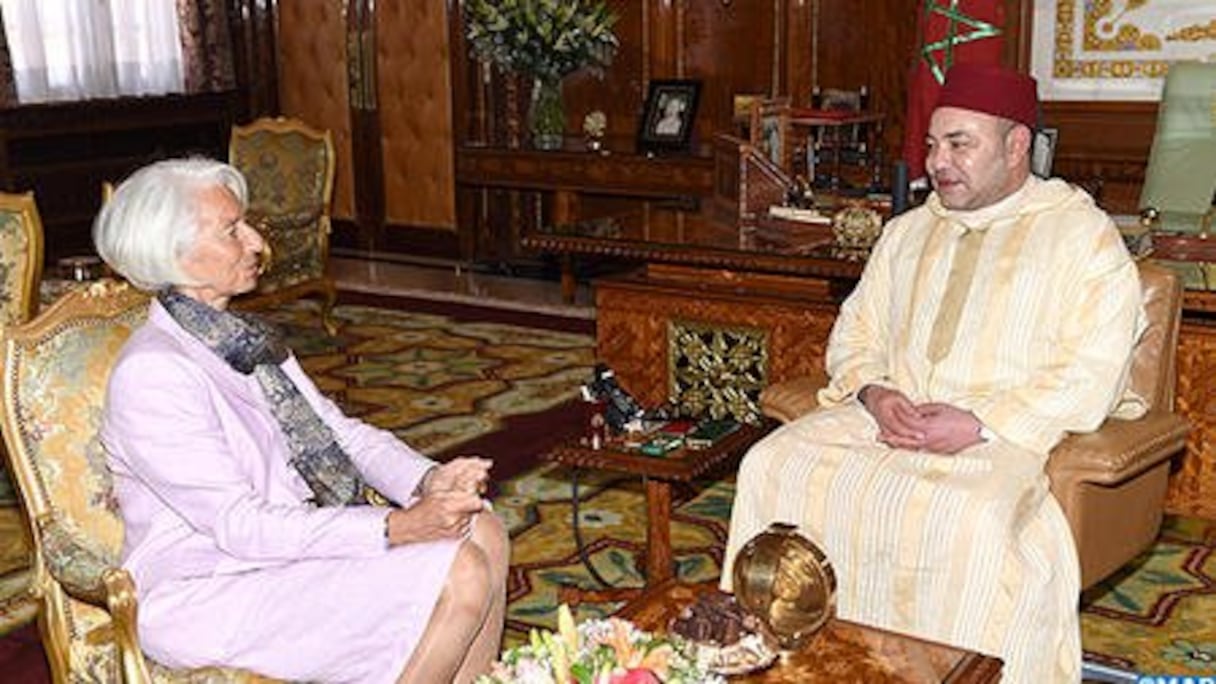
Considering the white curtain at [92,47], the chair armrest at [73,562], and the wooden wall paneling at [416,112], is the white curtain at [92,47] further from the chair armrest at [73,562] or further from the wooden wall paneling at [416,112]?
the chair armrest at [73,562]

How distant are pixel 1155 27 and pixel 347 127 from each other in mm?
4775

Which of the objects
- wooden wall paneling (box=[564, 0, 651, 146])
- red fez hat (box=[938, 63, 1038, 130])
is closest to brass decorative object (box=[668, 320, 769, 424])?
red fez hat (box=[938, 63, 1038, 130])

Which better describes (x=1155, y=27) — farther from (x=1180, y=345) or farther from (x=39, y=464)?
(x=39, y=464)

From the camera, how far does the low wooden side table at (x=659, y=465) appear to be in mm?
3447

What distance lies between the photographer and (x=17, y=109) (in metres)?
8.12

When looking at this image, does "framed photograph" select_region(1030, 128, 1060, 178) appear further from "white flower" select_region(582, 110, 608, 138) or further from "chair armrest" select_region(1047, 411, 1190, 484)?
"white flower" select_region(582, 110, 608, 138)

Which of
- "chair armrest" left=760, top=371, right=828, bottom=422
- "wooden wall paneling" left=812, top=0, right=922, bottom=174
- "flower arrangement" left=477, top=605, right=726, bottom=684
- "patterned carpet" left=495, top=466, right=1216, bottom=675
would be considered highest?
"wooden wall paneling" left=812, top=0, right=922, bottom=174

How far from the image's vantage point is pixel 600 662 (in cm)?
195

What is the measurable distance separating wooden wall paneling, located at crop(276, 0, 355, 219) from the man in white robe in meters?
6.29

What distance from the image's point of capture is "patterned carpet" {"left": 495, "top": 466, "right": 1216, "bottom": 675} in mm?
3547

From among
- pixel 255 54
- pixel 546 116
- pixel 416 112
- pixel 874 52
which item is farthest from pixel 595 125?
pixel 255 54

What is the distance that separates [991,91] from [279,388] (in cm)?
160

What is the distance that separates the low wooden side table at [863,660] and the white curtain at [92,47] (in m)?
6.73

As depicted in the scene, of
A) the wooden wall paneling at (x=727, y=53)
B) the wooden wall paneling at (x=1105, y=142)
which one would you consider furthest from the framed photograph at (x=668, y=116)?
the wooden wall paneling at (x=1105, y=142)
